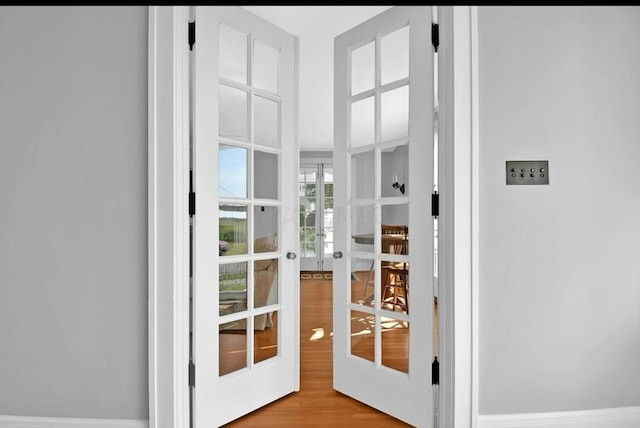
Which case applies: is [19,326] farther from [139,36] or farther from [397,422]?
[397,422]

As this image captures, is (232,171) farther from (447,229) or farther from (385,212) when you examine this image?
(447,229)

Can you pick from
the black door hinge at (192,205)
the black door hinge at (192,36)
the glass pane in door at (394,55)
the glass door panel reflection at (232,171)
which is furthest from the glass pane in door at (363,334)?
the black door hinge at (192,36)

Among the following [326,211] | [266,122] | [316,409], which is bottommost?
[316,409]

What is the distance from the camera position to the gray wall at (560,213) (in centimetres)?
155

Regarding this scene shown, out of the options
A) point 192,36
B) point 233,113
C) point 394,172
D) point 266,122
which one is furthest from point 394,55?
point 192,36

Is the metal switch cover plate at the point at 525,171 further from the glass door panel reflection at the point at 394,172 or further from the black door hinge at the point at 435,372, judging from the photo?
the black door hinge at the point at 435,372

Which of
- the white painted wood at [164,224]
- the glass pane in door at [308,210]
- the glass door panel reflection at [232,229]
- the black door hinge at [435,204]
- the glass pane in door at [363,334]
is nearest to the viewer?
the white painted wood at [164,224]

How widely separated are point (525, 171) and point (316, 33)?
176 centimetres

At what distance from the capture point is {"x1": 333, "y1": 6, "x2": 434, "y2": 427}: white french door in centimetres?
166

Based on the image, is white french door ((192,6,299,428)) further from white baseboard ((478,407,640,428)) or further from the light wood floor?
white baseboard ((478,407,640,428))

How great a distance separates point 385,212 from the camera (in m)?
1.85

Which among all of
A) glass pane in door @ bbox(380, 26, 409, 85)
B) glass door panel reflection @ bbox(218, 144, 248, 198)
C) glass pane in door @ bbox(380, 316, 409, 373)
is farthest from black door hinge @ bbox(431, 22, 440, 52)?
glass pane in door @ bbox(380, 316, 409, 373)

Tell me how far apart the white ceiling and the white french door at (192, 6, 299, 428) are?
0.37 m

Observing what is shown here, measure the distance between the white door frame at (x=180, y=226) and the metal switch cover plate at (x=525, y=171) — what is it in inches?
6.4
